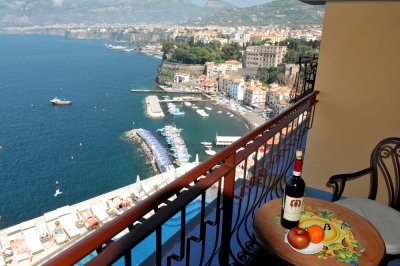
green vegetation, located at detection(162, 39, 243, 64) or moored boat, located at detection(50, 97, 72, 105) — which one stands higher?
green vegetation, located at detection(162, 39, 243, 64)

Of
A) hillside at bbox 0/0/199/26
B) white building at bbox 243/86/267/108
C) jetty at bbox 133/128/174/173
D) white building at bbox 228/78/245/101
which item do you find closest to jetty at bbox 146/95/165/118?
jetty at bbox 133/128/174/173

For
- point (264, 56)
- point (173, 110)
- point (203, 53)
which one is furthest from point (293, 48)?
point (173, 110)

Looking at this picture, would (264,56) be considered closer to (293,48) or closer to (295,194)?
(293,48)

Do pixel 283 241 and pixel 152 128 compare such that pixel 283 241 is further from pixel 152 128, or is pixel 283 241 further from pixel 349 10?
pixel 152 128

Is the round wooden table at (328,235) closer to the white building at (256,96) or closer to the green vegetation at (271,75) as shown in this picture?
the white building at (256,96)

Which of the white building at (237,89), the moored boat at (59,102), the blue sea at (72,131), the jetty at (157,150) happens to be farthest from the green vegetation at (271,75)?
the moored boat at (59,102)

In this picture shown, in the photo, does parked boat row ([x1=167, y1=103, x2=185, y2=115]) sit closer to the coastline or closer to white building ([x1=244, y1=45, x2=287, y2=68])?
the coastline

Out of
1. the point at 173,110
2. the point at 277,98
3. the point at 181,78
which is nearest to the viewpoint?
the point at 277,98

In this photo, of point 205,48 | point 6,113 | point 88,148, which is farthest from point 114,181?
point 205,48
